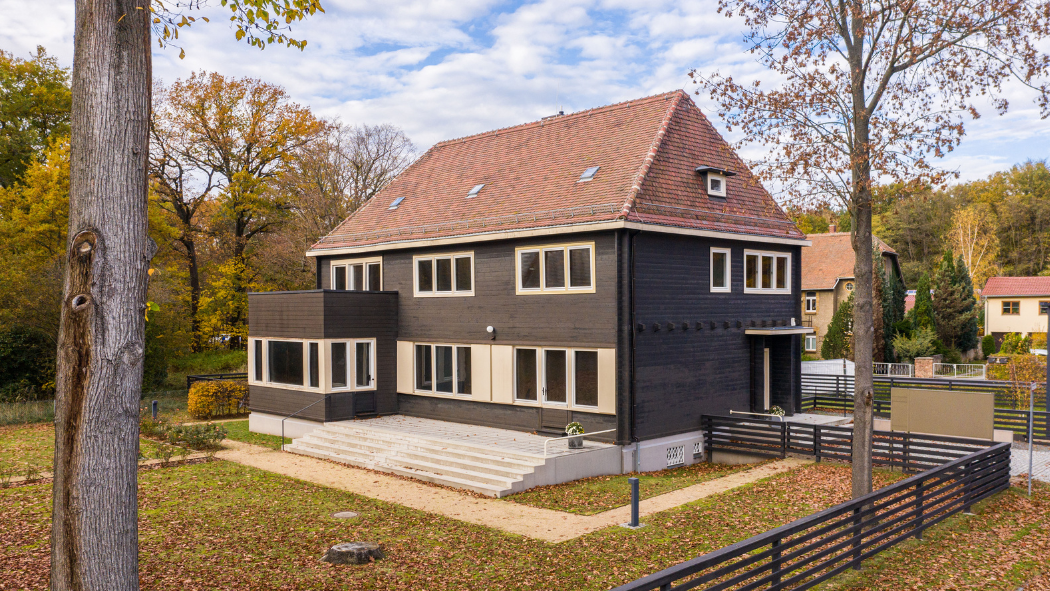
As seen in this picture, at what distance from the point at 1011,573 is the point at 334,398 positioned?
15.5 metres

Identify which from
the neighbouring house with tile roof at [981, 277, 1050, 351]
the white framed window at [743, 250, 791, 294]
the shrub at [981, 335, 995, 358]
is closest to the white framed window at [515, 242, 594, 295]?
the white framed window at [743, 250, 791, 294]

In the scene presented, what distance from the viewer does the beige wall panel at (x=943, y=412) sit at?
13.5 metres

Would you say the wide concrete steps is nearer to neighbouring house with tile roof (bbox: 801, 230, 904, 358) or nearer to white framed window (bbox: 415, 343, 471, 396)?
white framed window (bbox: 415, 343, 471, 396)

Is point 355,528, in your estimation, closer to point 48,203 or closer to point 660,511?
point 660,511

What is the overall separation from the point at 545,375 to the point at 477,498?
4.43 m

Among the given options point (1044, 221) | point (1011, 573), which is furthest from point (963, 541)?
point (1044, 221)

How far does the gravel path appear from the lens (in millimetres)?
11711

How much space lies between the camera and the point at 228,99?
33781 millimetres

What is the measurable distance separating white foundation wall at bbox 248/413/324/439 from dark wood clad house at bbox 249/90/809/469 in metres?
0.12

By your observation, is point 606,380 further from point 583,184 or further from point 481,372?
point 583,184

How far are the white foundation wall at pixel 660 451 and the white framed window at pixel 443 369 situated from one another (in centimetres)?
507

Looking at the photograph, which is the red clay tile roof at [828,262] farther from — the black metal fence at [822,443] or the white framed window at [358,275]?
the white framed window at [358,275]

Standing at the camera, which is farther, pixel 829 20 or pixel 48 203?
pixel 48 203

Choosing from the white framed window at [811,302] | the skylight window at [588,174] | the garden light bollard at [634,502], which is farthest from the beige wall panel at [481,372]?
the white framed window at [811,302]
